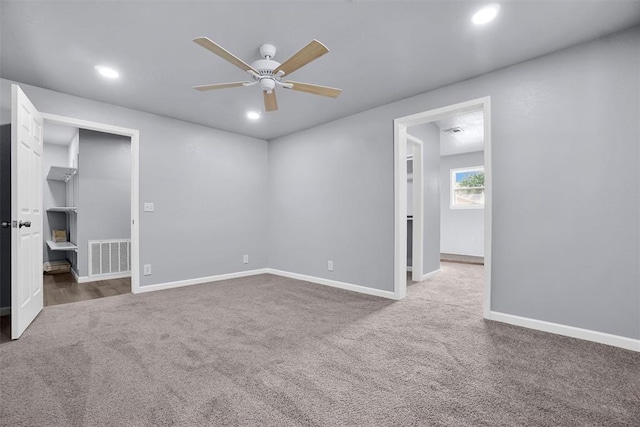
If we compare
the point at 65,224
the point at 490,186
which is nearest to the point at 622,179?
the point at 490,186

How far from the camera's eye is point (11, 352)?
213 centimetres

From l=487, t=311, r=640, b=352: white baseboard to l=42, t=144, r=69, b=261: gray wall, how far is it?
7426 millimetres

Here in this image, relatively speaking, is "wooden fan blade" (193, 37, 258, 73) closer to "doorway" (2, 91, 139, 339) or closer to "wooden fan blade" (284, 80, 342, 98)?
"wooden fan blade" (284, 80, 342, 98)

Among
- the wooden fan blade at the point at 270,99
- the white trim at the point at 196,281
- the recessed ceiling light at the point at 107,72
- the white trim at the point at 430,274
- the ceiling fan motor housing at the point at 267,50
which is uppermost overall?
the recessed ceiling light at the point at 107,72

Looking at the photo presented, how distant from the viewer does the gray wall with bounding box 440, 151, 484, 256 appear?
7.10 metres

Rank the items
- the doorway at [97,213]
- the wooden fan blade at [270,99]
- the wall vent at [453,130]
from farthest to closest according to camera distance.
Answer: the wall vent at [453,130] → the doorway at [97,213] → the wooden fan blade at [270,99]

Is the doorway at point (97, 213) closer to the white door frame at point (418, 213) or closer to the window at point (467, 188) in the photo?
the white door frame at point (418, 213)

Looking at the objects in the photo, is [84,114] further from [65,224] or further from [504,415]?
[504,415]

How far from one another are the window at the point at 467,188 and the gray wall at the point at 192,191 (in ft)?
16.5

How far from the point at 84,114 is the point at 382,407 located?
4198 millimetres

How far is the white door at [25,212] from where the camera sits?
2.35 meters

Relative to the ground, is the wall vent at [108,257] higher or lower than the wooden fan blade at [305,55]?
lower

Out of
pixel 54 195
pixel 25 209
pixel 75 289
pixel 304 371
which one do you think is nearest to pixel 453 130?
pixel 304 371

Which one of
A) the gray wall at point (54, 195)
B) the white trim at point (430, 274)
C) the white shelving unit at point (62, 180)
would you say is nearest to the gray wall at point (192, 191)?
the white shelving unit at point (62, 180)
